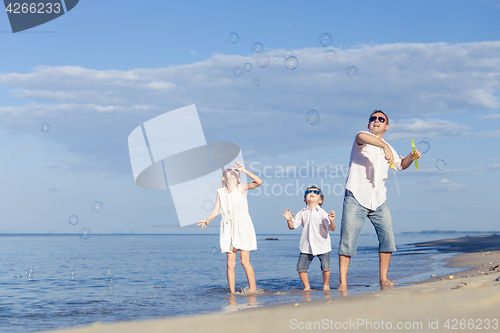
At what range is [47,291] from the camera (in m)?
7.13

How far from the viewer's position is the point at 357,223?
5199mm

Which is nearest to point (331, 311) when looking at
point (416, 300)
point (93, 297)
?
point (416, 300)

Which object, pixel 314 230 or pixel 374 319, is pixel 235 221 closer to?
pixel 314 230

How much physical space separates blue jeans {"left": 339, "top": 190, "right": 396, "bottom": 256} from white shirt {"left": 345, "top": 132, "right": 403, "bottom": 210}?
0.27ft

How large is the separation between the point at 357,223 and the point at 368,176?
0.59 m

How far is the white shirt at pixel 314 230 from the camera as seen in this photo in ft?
20.0

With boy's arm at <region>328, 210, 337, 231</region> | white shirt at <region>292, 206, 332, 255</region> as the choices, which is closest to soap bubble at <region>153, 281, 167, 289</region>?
white shirt at <region>292, 206, 332, 255</region>

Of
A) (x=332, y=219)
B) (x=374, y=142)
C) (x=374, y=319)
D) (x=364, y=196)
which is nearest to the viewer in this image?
(x=374, y=319)

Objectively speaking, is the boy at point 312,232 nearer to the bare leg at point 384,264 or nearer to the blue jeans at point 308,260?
the blue jeans at point 308,260

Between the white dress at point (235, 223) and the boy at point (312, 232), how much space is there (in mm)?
572

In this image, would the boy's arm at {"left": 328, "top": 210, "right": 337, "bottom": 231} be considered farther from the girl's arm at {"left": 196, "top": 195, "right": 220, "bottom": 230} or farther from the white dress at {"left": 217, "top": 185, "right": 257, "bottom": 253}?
the girl's arm at {"left": 196, "top": 195, "right": 220, "bottom": 230}

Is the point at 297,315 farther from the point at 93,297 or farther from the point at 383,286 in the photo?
the point at 93,297

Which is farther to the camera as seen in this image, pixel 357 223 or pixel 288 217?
pixel 288 217

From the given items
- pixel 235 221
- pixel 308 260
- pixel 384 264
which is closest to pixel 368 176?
pixel 384 264
